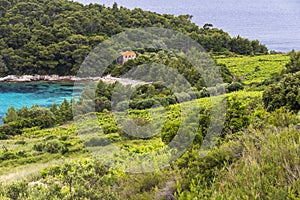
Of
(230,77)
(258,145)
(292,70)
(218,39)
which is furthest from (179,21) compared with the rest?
(258,145)

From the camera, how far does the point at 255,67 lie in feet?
135

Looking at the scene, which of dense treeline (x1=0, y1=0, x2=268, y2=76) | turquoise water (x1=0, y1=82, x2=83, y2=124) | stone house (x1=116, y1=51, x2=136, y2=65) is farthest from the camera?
dense treeline (x1=0, y1=0, x2=268, y2=76)

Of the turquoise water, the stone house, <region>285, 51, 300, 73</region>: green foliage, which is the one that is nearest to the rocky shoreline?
the turquoise water

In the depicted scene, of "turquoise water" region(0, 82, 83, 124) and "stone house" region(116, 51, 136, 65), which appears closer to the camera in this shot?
"turquoise water" region(0, 82, 83, 124)

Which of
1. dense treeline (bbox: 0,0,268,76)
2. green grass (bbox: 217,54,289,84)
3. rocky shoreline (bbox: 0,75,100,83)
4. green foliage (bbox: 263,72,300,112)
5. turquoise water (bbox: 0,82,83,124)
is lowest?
turquoise water (bbox: 0,82,83,124)

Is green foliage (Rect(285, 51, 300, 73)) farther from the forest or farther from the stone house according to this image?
the stone house

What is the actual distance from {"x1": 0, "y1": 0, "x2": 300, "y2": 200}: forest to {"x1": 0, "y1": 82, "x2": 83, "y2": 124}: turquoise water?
5733 millimetres

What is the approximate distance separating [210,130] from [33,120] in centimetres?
2079

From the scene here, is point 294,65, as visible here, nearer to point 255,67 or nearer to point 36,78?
point 255,67

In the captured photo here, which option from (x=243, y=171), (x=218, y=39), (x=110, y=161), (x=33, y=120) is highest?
(x=218, y=39)

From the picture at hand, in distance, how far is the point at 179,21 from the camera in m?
69.4

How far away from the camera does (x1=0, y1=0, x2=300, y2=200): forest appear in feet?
18.3

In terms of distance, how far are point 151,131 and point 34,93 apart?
112 feet

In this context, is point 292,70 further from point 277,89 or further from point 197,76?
point 277,89
